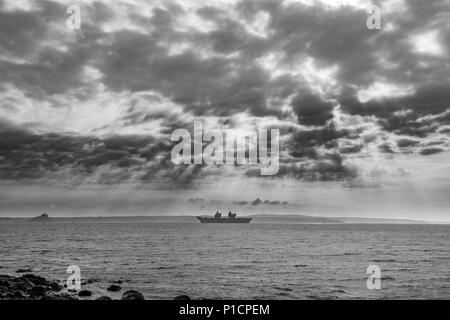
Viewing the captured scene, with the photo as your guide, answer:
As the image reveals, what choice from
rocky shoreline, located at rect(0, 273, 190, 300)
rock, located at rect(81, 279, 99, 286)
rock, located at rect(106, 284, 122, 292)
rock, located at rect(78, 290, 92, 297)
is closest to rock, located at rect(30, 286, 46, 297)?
rocky shoreline, located at rect(0, 273, 190, 300)

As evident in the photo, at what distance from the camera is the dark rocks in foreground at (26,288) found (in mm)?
32197

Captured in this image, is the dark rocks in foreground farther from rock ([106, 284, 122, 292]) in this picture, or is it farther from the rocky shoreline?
rock ([106, 284, 122, 292])

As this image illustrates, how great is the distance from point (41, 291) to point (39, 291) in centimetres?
19

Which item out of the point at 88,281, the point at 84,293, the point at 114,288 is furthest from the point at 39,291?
the point at 88,281

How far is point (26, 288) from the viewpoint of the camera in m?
35.3

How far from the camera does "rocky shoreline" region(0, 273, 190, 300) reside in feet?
102

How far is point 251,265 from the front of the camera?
197 ft

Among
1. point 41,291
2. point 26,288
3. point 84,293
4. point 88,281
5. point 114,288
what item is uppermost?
point 26,288

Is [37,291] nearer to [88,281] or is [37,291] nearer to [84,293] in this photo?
[84,293]
